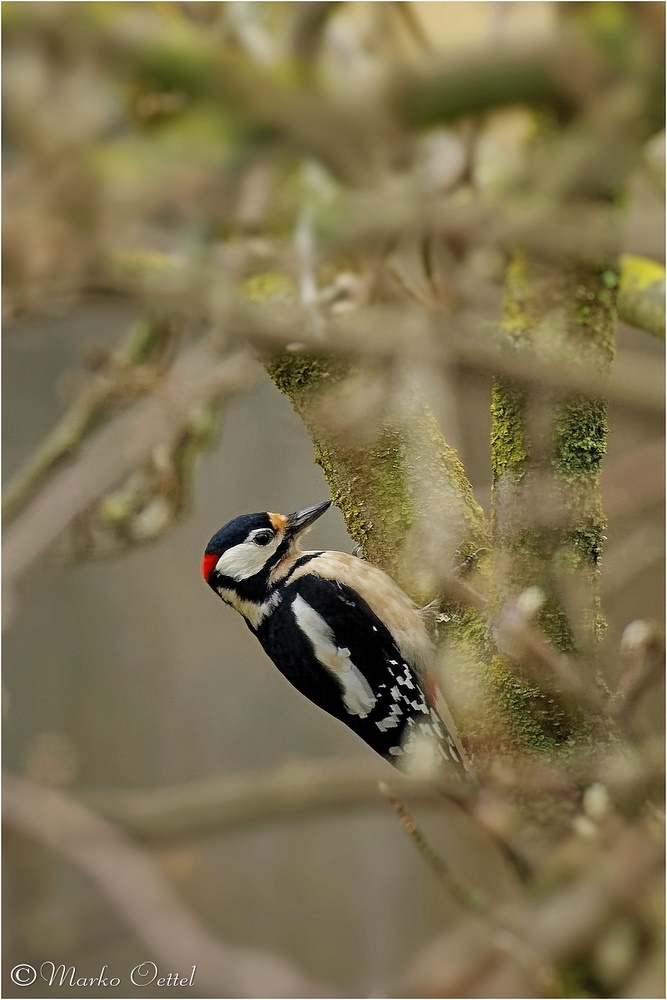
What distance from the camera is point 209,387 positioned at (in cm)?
98

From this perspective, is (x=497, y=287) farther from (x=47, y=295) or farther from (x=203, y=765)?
(x=203, y=765)

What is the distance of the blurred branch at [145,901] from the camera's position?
0.69 metres

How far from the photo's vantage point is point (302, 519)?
141 cm

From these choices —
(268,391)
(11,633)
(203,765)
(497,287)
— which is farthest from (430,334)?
(203,765)

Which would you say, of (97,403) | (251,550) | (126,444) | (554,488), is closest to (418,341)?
(126,444)

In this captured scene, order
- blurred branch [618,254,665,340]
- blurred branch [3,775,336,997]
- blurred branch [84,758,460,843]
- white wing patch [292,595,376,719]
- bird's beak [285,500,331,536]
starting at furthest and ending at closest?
white wing patch [292,595,376,719], bird's beak [285,500,331,536], blurred branch [618,254,665,340], blurred branch [84,758,460,843], blurred branch [3,775,336,997]

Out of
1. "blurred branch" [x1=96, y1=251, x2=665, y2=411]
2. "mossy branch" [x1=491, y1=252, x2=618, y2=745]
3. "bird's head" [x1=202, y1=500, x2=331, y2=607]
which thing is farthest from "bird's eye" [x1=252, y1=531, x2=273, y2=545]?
"blurred branch" [x1=96, y1=251, x2=665, y2=411]

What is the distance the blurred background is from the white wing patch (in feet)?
0.47

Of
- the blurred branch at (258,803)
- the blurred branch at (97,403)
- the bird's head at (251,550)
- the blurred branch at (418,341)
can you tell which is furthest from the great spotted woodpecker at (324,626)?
the blurred branch at (418,341)

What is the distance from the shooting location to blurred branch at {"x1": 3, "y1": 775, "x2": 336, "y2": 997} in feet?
2.27

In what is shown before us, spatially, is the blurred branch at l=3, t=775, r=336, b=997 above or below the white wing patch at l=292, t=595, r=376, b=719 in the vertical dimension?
→ below

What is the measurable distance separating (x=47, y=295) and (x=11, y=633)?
1534 millimetres

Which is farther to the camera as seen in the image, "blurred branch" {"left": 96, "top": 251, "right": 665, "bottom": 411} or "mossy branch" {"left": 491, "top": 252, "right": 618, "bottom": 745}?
"mossy branch" {"left": 491, "top": 252, "right": 618, "bottom": 745}

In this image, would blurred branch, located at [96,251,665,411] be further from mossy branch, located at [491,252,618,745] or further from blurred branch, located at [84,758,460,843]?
blurred branch, located at [84,758,460,843]
